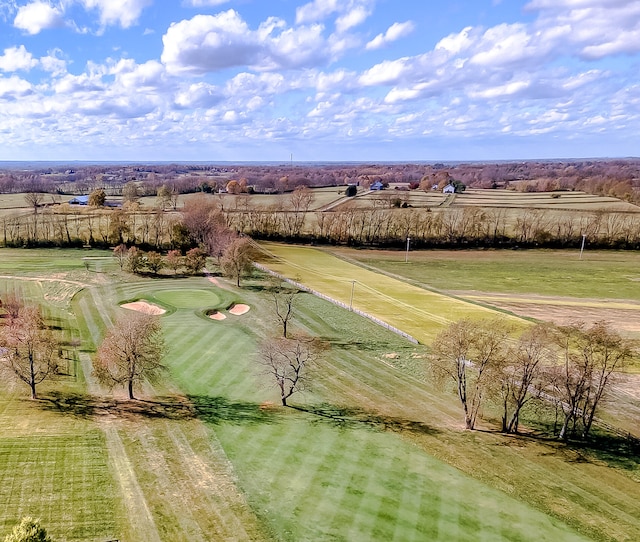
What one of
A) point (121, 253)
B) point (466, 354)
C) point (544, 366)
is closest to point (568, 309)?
point (544, 366)

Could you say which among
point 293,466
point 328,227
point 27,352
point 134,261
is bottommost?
point 293,466

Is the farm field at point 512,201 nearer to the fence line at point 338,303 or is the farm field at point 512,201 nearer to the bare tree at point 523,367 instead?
the fence line at point 338,303

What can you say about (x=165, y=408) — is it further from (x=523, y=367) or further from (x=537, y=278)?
(x=537, y=278)

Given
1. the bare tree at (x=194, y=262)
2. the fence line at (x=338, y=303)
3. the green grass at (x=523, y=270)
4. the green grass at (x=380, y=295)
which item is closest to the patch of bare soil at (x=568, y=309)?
the green grass at (x=523, y=270)

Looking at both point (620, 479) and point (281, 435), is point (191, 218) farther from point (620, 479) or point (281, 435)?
point (620, 479)

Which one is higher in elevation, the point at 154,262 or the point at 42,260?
the point at 154,262
